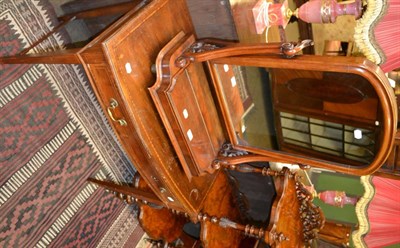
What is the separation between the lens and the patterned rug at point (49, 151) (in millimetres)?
1947

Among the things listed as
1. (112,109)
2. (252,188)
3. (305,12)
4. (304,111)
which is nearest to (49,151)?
(112,109)

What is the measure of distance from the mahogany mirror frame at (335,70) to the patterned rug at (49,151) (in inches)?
43.2

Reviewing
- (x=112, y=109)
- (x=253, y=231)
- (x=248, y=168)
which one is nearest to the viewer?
(x=112, y=109)

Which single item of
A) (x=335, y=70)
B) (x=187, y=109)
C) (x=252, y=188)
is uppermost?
(x=335, y=70)

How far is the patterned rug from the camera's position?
1947mm

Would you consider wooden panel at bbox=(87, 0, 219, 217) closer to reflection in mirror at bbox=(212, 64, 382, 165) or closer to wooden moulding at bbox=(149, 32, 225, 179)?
wooden moulding at bbox=(149, 32, 225, 179)

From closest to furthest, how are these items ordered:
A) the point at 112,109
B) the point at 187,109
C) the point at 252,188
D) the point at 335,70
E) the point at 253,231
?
the point at 335,70, the point at 112,109, the point at 187,109, the point at 253,231, the point at 252,188

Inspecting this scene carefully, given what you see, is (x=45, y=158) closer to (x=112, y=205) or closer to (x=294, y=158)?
(x=112, y=205)

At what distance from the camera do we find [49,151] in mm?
2127

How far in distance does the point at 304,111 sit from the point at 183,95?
→ 56cm

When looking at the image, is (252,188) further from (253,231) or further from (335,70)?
(335,70)

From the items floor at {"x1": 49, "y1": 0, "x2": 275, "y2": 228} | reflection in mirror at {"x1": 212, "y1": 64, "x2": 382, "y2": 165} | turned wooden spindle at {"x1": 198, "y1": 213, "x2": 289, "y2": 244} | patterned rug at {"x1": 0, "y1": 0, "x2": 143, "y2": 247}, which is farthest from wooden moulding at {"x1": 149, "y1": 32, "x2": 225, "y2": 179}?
patterned rug at {"x1": 0, "y1": 0, "x2": 143, "y2": 247}

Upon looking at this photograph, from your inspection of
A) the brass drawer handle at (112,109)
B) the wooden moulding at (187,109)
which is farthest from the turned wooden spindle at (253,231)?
the brass drawer handle at (112,109)

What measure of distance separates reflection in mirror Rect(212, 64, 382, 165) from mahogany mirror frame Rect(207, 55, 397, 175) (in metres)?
0.03
